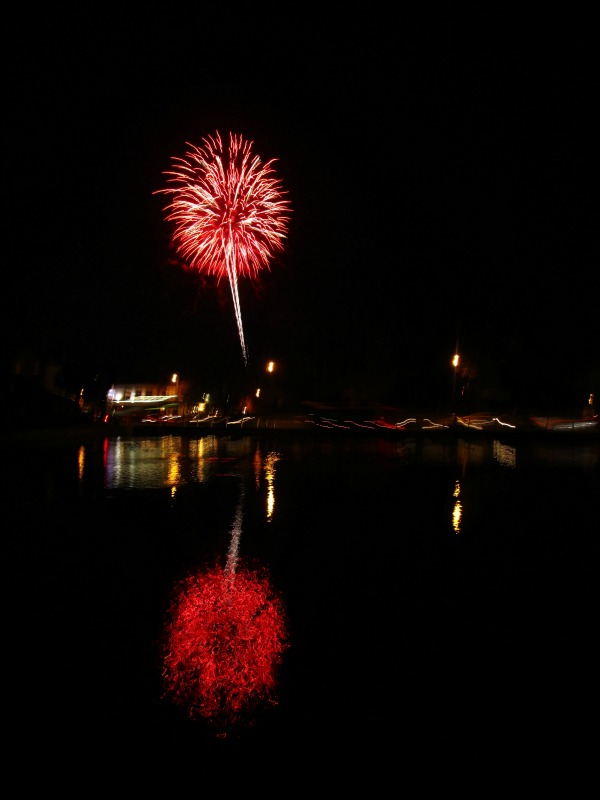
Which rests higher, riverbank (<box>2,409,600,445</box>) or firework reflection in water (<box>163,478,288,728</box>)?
riverbank (<box>2,409,600,445</box>)

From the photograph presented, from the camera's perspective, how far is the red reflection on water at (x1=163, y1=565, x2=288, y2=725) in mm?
3617

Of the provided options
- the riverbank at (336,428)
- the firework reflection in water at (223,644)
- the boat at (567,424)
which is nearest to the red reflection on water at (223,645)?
the firework reflection in water at (223,644)

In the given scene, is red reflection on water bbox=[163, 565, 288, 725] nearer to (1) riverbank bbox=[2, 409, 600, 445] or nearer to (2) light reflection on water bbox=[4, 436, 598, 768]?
(2) light reflection on water bbox=[4, 436, 598, 768]

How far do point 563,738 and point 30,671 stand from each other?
11.1ft


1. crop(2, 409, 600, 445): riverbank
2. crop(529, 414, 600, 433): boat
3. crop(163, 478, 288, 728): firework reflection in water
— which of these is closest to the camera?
crop(163, 478, 288, 728): firework reflection in water

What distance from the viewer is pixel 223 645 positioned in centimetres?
436

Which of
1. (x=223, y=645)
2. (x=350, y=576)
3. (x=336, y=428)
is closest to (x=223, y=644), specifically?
(x=223, y=645)

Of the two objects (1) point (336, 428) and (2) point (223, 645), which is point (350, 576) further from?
(1) point (336, 428)

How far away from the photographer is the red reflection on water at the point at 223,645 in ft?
11.9

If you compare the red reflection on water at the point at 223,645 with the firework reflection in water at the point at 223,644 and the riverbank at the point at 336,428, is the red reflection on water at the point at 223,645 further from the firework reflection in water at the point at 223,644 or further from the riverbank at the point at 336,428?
the riverbank at the point at 336,428

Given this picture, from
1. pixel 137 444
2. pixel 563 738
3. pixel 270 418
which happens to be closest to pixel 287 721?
pixel 563 738

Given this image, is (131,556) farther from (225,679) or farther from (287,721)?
(287,721)

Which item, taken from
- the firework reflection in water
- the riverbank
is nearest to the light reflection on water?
the firework reflection in water

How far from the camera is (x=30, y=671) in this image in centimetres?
393
